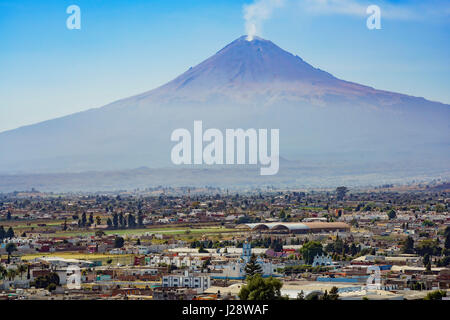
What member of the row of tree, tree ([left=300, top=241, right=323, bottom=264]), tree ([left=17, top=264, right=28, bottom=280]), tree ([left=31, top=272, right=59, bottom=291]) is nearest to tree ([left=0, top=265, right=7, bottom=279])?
tree ([left=17, top=264, right=28, bottom=280])

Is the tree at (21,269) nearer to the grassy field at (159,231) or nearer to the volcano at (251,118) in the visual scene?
the grassy field at (159,231)

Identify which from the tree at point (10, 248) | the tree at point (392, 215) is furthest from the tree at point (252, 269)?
the tree at point (392, 215)

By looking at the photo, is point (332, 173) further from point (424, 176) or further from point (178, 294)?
point (178, 294)

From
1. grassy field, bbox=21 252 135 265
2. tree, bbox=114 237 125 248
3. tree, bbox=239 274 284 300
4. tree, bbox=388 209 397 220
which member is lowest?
grassy field, bbox=21 252 135 265

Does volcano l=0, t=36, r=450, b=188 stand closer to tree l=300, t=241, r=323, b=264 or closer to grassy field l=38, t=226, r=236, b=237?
grassy field l=38, t=226, r=236, b=237

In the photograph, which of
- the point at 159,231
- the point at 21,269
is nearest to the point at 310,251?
the point at 21,269

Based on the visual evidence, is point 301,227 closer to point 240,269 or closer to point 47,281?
point 240,269

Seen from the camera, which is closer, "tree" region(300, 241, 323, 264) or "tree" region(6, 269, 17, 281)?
"tree" region(6, 269, 17, 281)
